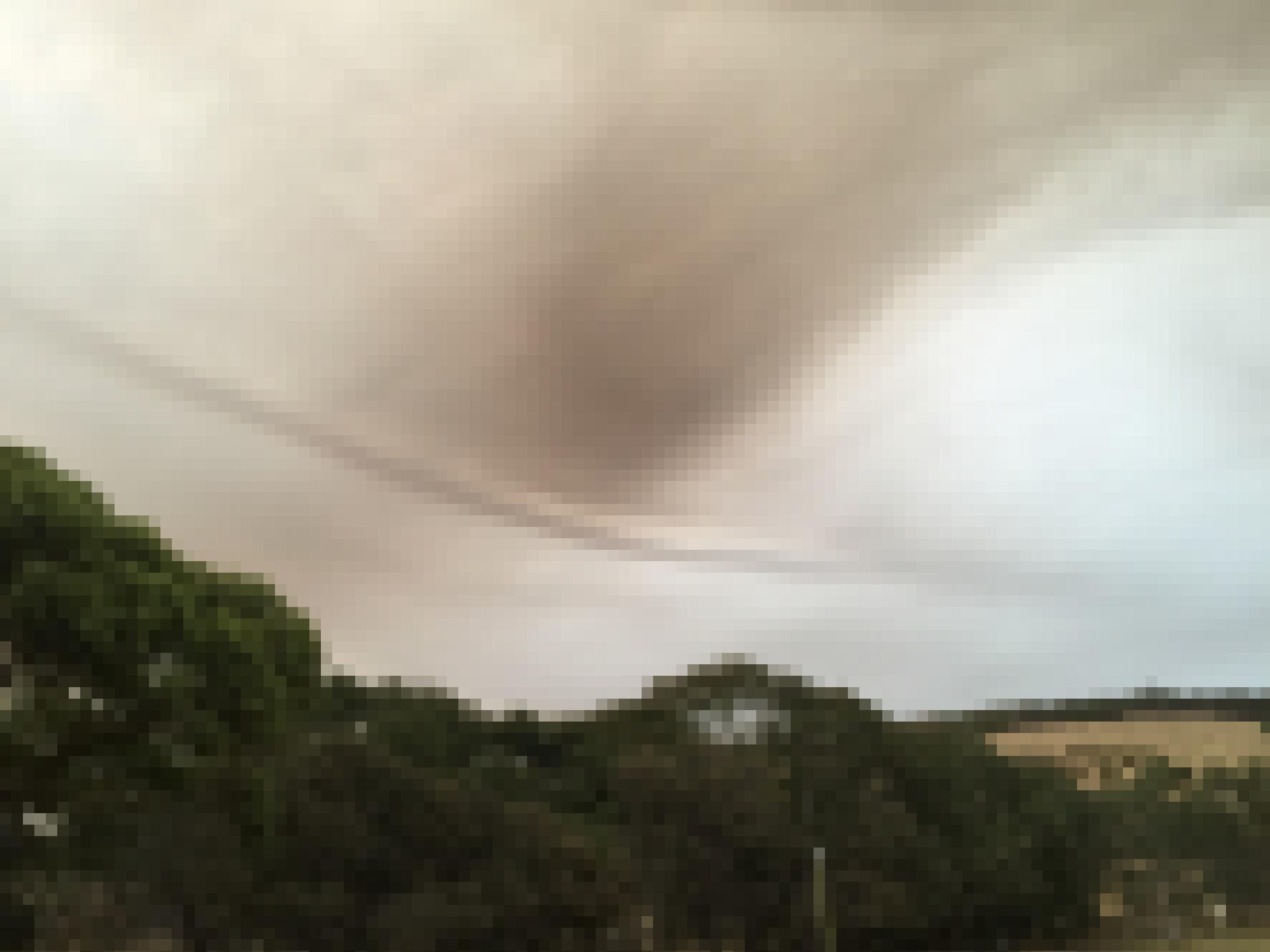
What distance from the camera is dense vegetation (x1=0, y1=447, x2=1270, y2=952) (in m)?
2.69

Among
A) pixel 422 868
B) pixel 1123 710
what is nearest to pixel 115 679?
pixel 422 868

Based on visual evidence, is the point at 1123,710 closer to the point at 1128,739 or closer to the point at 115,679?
the point at 1128,739

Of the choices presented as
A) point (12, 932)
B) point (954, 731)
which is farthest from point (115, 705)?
point (954, 731)

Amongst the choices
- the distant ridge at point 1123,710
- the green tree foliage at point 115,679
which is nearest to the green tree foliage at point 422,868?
the green tree foliage at point 115,679

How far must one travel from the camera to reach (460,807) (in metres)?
2.80

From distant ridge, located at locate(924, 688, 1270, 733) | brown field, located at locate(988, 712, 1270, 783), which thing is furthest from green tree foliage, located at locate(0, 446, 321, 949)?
brown field, located at locate(988, 712, 1270, 783)

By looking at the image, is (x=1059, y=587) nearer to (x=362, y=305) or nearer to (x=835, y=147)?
(x=835, y=147)

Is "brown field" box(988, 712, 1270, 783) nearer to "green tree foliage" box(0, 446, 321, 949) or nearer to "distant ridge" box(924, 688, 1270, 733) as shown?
"distant ridge" box(924, 688, 1270, 733)

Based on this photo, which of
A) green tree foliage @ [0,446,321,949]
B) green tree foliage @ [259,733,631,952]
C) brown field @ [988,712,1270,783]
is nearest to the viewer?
green tree foliage @ [259,733,631,952]

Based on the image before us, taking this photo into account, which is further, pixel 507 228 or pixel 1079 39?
pixel 507 228

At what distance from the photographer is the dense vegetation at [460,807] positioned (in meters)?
2.69

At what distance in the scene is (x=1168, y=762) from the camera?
296 cm

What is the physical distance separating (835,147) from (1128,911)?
2395 millimetres

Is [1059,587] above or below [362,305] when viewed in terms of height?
below
